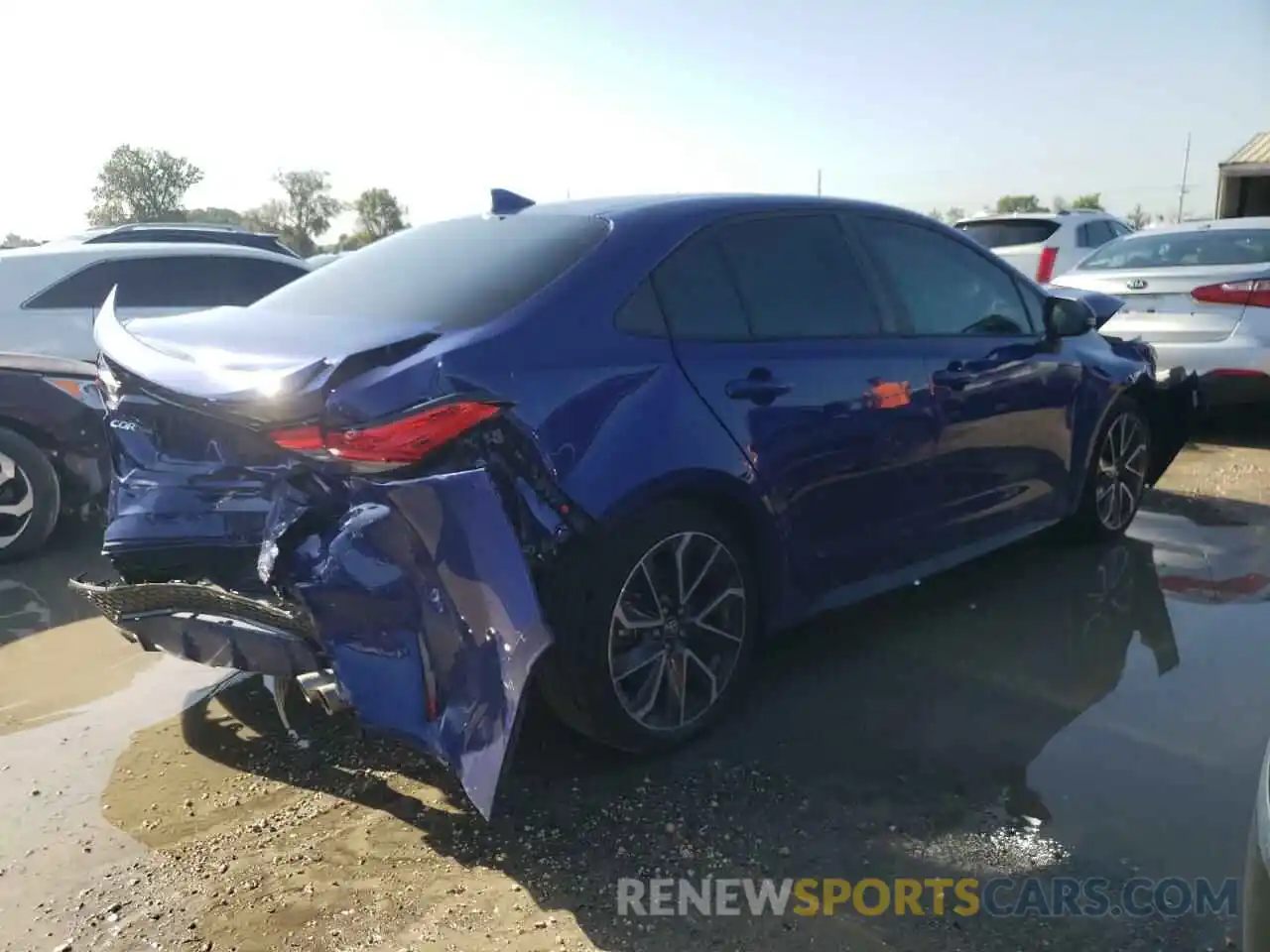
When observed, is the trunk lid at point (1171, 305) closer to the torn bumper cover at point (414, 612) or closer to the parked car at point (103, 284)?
the parked car at point (103, 284)

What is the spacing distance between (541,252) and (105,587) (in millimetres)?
1676

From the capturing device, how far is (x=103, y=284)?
7078 mm

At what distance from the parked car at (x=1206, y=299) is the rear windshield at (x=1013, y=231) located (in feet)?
13.6

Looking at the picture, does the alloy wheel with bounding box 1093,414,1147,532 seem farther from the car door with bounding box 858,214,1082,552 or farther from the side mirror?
the side mirror

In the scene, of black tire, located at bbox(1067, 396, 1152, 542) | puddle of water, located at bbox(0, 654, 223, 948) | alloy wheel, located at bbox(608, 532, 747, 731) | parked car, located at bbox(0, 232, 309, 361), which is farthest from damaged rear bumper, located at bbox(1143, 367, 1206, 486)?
parked car, located at bbox(0, 232, 309, 361)

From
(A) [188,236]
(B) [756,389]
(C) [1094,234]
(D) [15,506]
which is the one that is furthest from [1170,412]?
(A) [188,236]

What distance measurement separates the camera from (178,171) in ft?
168

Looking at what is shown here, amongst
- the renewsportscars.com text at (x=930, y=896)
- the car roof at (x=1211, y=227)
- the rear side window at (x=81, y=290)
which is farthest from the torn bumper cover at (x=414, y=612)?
the car roof at (x=1211, y=227)

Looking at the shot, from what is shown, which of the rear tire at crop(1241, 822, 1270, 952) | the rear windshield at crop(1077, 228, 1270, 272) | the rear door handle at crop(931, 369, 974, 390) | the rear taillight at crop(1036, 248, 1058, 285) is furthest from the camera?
the rear taillight at crop(1036, 248, 1058, 285)

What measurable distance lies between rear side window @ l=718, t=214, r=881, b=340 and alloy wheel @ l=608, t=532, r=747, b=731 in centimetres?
81

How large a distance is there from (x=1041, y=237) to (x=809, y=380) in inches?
398

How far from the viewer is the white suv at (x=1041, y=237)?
12305 millimetres

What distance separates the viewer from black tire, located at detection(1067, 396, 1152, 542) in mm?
5184

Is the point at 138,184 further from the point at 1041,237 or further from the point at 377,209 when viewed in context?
the point at 1041,237
